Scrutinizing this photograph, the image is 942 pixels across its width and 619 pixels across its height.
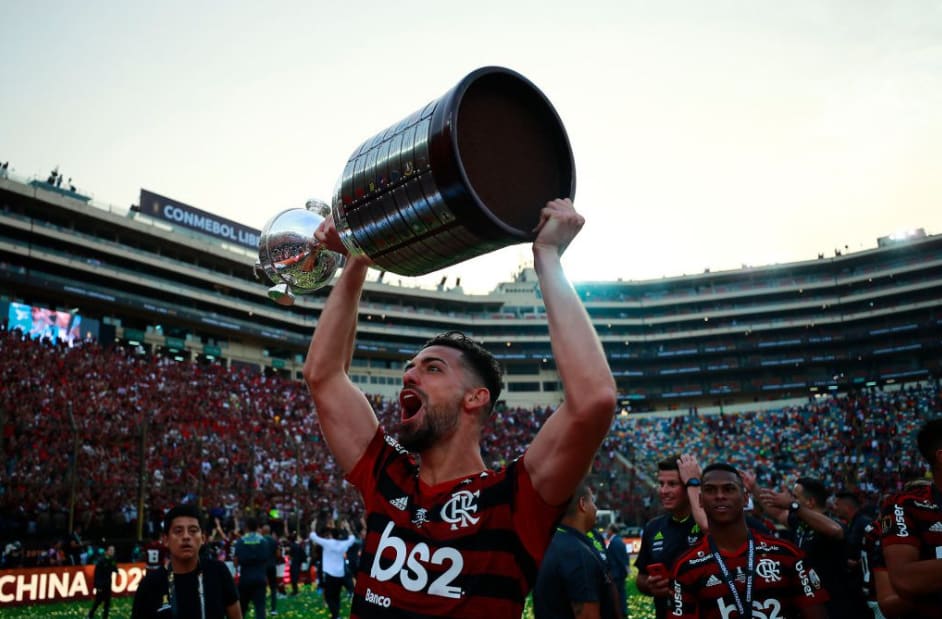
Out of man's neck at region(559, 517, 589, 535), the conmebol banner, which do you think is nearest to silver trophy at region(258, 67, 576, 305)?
man's neck at region(559, 517, 589, 535)

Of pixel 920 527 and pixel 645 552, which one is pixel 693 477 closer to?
pixel 645 552

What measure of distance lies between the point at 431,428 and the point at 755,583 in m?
2.89

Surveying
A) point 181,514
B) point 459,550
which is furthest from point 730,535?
point 181,514

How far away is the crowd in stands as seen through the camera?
23438mm

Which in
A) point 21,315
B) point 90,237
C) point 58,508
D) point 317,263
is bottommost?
point 58,508

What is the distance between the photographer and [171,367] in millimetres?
41250

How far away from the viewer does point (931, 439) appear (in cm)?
442

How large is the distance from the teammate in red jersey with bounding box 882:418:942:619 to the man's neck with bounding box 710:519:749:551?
2.92 feet

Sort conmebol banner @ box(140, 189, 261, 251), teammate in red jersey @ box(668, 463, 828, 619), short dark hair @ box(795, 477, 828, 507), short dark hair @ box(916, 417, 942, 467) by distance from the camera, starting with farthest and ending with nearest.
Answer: conmebol banner @ box(140, 189, 261, 251), short dark hair @ box(795, 477, 828, 507), teammate in red jersey @ box(668, 463, 828, 619), short dark hair @ box(916, 417, 942, 467)

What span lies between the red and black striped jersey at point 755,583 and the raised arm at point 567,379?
2.80 meters

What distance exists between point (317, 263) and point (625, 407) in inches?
2879

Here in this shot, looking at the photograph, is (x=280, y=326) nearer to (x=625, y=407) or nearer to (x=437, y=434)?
(x=625, y=407)

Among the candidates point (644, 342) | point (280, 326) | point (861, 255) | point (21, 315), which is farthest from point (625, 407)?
point (21, 315)

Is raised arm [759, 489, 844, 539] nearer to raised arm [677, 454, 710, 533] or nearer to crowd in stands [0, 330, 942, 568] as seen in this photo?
raised arm [677, 454, 710, 533]
